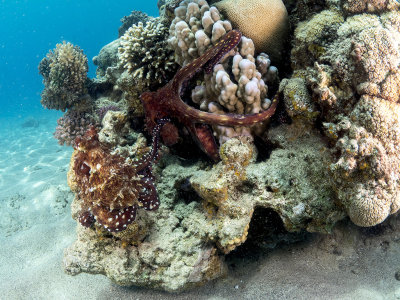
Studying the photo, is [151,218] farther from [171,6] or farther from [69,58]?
[69,58]

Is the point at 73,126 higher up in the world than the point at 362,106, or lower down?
higher up

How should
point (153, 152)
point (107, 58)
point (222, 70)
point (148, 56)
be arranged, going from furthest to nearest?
point (107, 58) → point (148, 56) → point (153, 152) → point (222, 70)

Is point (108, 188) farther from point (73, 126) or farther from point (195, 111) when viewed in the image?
point (73, 126)

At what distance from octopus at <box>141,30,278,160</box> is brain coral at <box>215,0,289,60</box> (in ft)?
1.36

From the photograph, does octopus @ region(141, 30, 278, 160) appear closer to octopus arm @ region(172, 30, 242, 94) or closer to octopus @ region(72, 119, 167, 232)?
octopus arm @ region(172, 30, 242, 94)

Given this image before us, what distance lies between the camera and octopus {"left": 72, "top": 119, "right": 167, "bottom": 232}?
280 cm

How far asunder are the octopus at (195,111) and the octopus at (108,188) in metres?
0.98

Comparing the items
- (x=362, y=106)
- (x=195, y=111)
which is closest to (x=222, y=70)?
(x=195, y=111)

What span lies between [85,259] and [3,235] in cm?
408

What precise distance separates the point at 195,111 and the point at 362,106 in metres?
1.93

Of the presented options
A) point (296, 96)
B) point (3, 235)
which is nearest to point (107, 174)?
point (296, 96)

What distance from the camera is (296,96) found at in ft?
10.3

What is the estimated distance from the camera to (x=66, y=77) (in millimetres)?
6172

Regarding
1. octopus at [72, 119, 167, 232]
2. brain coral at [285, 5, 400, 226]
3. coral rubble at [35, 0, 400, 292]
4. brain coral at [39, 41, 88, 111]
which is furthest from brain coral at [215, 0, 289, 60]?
brain coral at [39, 41, 88, 111]
